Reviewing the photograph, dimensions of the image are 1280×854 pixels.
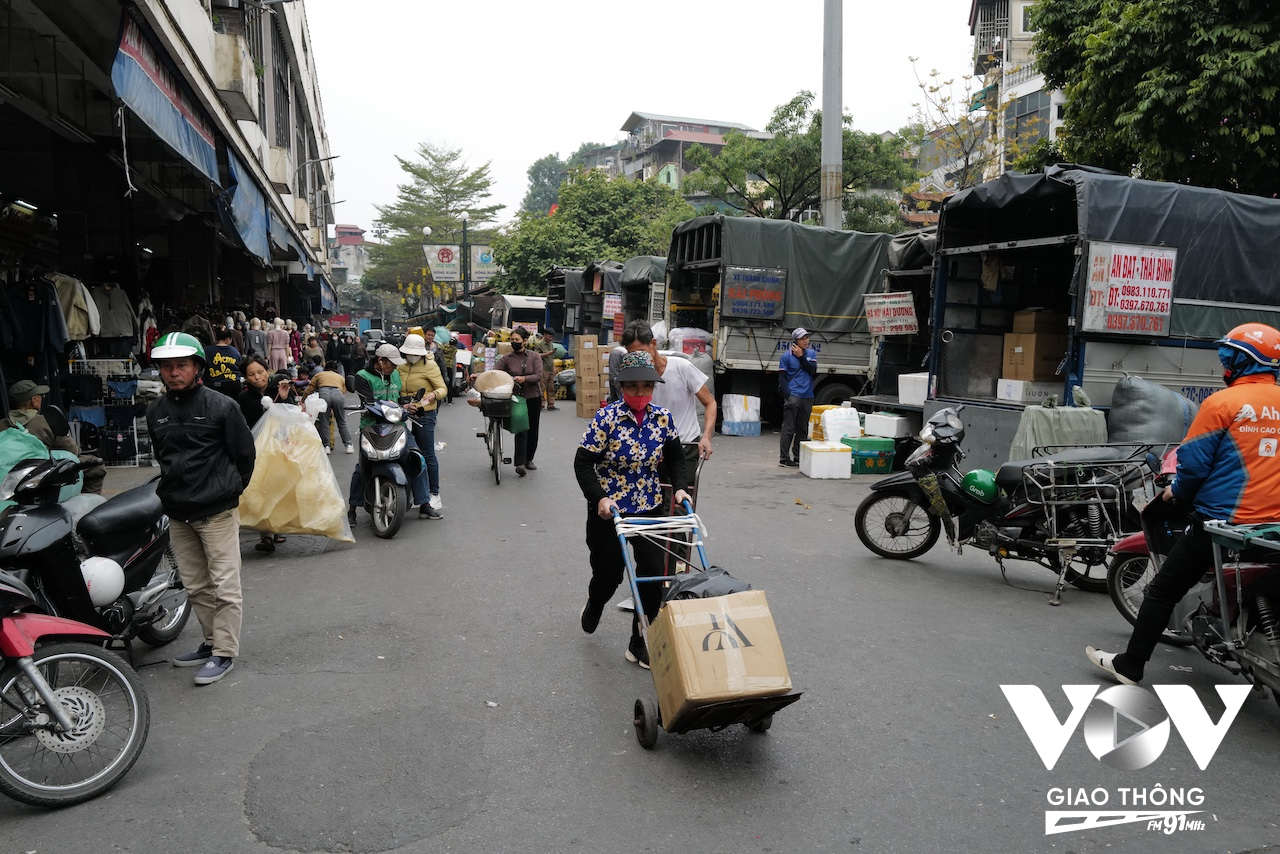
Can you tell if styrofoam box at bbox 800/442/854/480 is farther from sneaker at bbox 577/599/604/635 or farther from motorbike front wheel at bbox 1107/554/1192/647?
sneaker at bbox 577/599/604/635

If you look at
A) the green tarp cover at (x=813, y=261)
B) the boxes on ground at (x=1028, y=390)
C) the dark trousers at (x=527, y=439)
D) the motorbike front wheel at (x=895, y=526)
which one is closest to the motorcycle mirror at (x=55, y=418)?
the dark trousers at (x=527, y=439)

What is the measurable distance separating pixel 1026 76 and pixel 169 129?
36097mm

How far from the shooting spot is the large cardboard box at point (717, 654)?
3469 millimetres

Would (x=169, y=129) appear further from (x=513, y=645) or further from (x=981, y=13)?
(x=981, y=13)

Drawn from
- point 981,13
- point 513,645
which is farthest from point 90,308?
point 981,13

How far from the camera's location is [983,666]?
499cm

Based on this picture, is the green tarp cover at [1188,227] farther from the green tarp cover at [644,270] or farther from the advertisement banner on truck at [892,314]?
the green tarp cover at [644,270]

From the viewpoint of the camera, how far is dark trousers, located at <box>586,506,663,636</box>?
4727 millimetres

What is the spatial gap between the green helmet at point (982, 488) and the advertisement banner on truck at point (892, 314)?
274 inches

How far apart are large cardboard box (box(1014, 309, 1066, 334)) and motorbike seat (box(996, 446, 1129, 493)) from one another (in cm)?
486

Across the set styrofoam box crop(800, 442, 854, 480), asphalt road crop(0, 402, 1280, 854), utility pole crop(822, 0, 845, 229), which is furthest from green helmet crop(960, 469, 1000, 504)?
utility pole crop(822, 0, 845, 229)

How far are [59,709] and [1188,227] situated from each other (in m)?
10.6

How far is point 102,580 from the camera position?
444 cm

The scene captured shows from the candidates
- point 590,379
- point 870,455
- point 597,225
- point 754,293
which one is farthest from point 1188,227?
point 597,225
